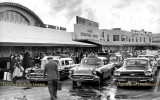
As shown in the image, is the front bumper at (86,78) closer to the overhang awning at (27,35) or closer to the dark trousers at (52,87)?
the dark trousers at (52,87)

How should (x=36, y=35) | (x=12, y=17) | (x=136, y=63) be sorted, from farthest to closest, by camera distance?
(x=12, y=17) → (x=36, y=35) → (x=136, y=63)

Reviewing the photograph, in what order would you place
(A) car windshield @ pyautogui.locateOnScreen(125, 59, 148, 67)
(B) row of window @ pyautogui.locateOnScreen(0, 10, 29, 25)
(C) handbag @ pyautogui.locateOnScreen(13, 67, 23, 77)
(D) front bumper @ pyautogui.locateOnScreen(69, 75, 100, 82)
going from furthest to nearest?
(B) row of window @ pyautogui.locateOnScreen(0, 10, 29, 25) < (C) handbag @ pyautogui.locateOnScreen(13, 67, 23, 77) < (A) car windshield @ pyautogui.locateOnScreen(125, 59, 148, 67) < (D) front bumper @ pyautogui.locateOnScreen(69, 75, 100, 82)

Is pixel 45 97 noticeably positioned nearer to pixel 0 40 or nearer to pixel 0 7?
pixel 0 40

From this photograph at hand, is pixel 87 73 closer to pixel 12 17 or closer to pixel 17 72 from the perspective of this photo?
pixel 17 72

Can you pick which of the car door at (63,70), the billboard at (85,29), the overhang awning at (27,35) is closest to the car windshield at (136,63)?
the car door at (63,70)

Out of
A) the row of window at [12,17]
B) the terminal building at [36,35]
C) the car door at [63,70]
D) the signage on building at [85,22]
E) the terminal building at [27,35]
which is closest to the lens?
the car door at [63,70]

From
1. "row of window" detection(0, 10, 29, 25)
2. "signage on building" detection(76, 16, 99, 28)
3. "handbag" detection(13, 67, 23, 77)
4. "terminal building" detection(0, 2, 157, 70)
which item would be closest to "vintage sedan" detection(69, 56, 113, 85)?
"handbag" detection(13, 67, 23, 77)

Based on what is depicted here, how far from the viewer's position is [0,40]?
21.9 metres

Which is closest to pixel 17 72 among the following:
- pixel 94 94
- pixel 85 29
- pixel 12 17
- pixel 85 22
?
pixel 94 94

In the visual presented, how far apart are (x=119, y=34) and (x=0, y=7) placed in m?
39.1

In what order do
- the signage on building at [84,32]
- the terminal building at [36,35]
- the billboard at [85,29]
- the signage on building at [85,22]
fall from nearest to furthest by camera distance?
the terminal building at [36,35] → the signage on building at [84,32] → the billboard at [85,29] → the signage on building at [85,22]

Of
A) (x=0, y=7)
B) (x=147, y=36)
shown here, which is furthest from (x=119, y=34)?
(x=0, y=7)

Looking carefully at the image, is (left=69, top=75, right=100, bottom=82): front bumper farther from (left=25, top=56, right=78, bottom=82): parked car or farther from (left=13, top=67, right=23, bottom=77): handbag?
(left=13, top=67, right=23, bottom=77): handbag

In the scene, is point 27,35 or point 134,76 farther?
point 27,35
